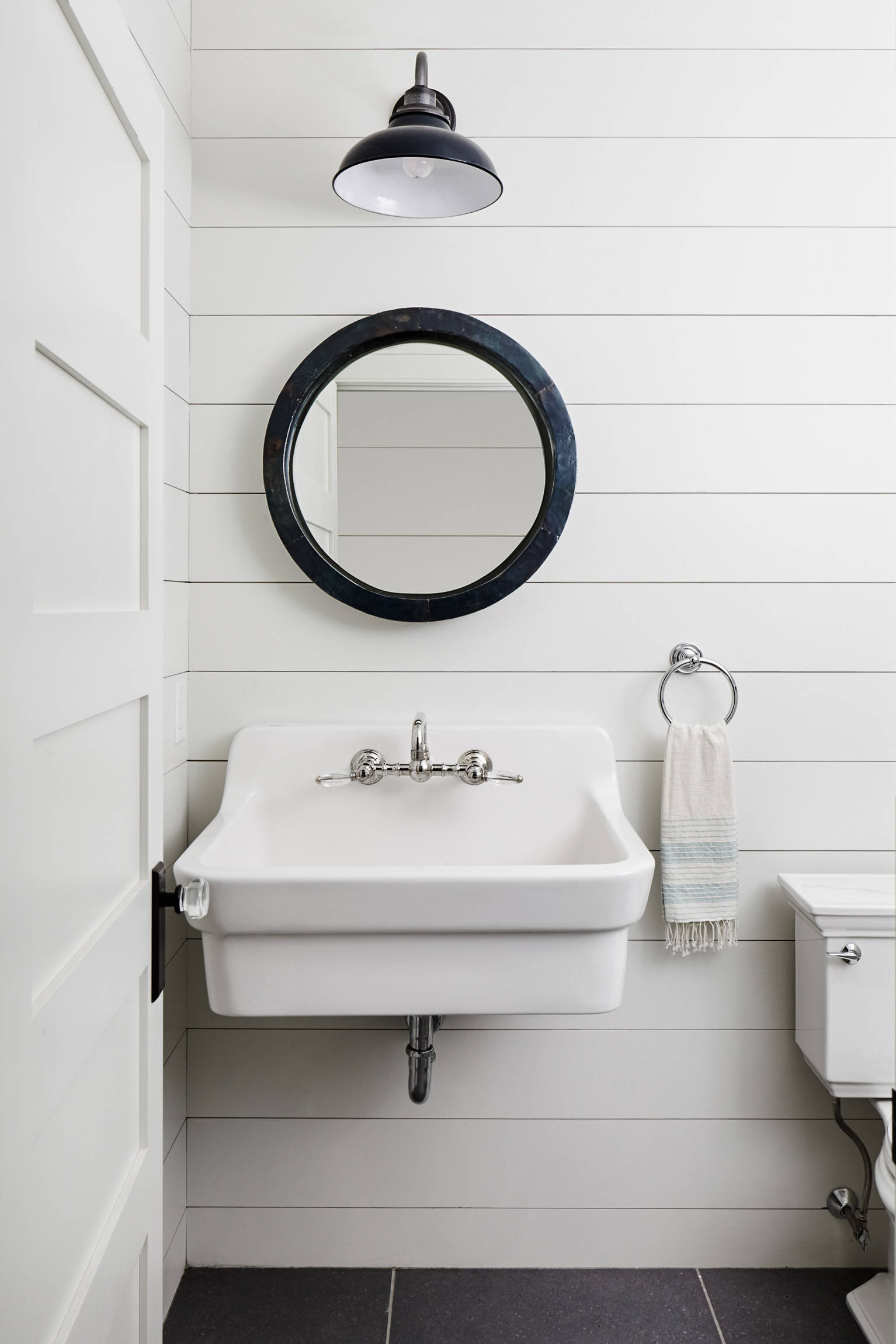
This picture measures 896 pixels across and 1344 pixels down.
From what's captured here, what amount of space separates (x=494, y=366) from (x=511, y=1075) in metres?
1.27

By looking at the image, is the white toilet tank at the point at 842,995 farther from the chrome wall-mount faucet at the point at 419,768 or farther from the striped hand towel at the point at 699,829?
the chrome wall-mount faucet at the point at 419,768

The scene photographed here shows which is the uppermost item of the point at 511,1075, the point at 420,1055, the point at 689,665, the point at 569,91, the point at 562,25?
the point at 562,25

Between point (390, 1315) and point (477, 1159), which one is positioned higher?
point (477, 1159)

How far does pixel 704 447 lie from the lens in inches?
63.2

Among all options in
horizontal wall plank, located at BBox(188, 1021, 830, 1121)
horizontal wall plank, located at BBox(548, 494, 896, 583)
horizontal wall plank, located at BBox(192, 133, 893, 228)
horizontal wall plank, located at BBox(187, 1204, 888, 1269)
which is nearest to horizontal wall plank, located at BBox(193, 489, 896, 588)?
horizontal wall plank, located at BBox(548, 494, 896, 583)

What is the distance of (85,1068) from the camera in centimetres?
79

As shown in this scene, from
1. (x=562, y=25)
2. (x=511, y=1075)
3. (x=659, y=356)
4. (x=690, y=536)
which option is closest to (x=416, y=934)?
(x=511, y=1075)

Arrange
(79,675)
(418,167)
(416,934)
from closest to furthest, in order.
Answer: (79,675) → (416,934) → (418,167)

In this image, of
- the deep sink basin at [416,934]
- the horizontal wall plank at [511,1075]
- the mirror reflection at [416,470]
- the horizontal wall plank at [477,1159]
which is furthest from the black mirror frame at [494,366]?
the horizontal wall plank at [477,1159]

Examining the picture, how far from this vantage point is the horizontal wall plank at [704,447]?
1.60 m

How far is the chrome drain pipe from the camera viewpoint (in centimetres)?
146

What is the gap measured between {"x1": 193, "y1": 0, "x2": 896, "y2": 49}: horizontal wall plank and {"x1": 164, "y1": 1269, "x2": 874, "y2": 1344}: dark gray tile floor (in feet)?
7.12

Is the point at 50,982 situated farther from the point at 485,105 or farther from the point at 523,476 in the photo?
the point at 485,105

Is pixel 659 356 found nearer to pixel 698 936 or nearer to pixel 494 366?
pixel 494 366
